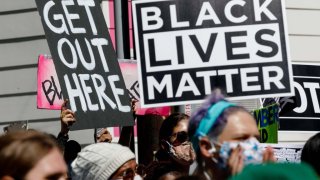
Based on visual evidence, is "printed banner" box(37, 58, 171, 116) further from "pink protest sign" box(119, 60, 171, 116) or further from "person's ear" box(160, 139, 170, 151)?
"person's ear" box(160, 139, 170, 151)

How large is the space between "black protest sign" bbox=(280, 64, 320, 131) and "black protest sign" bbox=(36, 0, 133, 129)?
1.82 meters

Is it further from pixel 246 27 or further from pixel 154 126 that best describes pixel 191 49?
pixel 154 126

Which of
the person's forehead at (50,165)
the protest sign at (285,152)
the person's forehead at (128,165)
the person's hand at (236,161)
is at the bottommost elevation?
the protest sign at (285,152)

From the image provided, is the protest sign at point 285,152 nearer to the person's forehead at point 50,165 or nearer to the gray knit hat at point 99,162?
the gray knit hat at point 99,162

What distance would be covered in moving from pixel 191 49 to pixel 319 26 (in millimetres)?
6746

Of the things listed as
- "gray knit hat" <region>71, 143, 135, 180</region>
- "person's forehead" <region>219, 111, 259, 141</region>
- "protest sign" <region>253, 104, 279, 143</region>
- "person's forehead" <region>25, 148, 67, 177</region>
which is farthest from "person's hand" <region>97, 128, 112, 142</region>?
"person's forehead" <region>25, 148, 67, 177</region>

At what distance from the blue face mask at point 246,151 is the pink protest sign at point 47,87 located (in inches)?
180

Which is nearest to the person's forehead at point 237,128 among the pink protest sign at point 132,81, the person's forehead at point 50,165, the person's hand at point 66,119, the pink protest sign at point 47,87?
the person's forehead at point 50,165

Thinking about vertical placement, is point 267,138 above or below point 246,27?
below

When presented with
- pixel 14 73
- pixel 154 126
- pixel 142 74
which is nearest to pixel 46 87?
pixel 154 126

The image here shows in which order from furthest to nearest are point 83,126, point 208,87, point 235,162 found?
1. point 83,126
2. point 208,87
3. point 235,162

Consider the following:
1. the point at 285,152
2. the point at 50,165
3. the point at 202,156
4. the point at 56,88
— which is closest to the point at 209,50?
the point at 285,152

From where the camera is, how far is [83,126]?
5914 mm

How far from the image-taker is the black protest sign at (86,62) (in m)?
6.04
